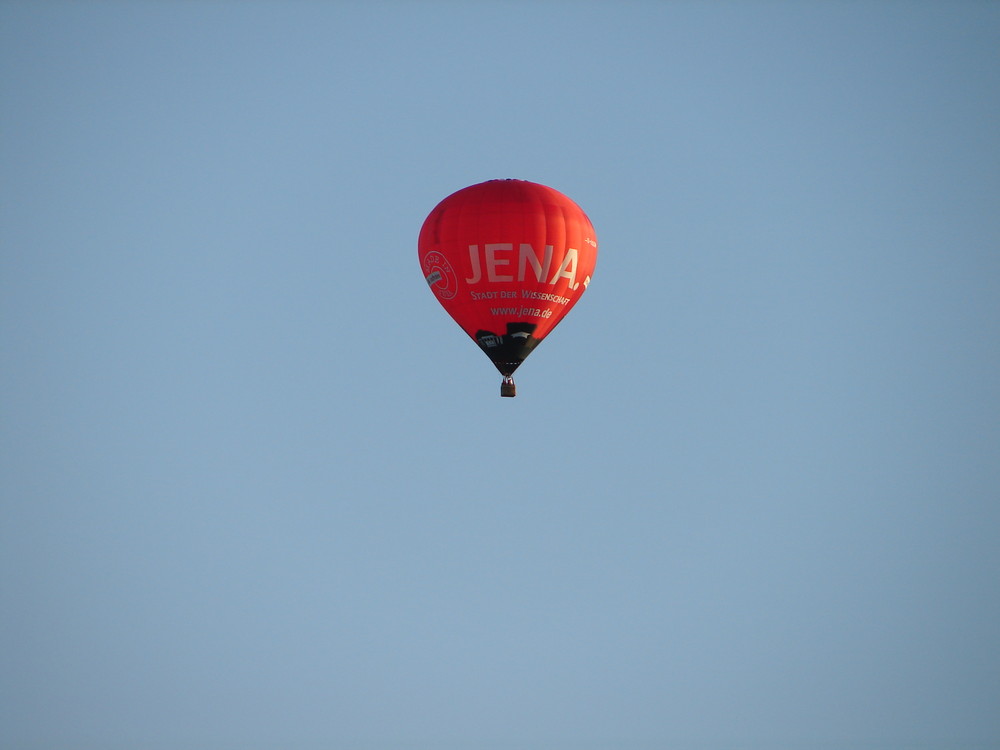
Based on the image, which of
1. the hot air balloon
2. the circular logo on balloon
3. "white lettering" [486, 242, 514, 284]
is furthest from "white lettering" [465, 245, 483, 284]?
the circular logo on balloon

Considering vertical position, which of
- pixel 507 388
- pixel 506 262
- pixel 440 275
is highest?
pixel 506 262

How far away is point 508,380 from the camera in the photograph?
5044cm

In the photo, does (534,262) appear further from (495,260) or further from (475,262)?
(475,262)

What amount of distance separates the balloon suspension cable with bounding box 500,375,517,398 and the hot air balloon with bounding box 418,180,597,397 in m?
0.02

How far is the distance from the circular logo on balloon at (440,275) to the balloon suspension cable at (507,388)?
2465mm

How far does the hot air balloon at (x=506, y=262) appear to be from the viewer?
50062 mm

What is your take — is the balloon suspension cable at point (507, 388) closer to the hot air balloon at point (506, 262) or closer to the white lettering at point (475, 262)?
the hot air balloon at point (506, 262)

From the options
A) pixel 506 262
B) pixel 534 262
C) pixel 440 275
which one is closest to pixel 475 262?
pixel 506 262

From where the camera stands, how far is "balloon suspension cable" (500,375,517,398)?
5012 centimetres

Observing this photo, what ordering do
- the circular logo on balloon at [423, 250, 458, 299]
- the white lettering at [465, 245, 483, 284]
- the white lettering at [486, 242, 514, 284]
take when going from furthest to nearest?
the circular logo on balloon at [423, 250, 458, 299] < the white lettering at [465, 245, 483, 284] < the white lettering at [486, 242, 514, 284]

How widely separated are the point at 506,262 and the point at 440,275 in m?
1.87

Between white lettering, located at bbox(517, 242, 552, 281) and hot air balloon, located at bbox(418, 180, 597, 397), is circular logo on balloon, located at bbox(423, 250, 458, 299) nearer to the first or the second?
hot air balloon, located at bbox(418, 180, 597, 397)

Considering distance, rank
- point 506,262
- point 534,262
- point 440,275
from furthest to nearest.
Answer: point 440,275 → point 534,262 → point 506,262

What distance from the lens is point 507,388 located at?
165 feet
